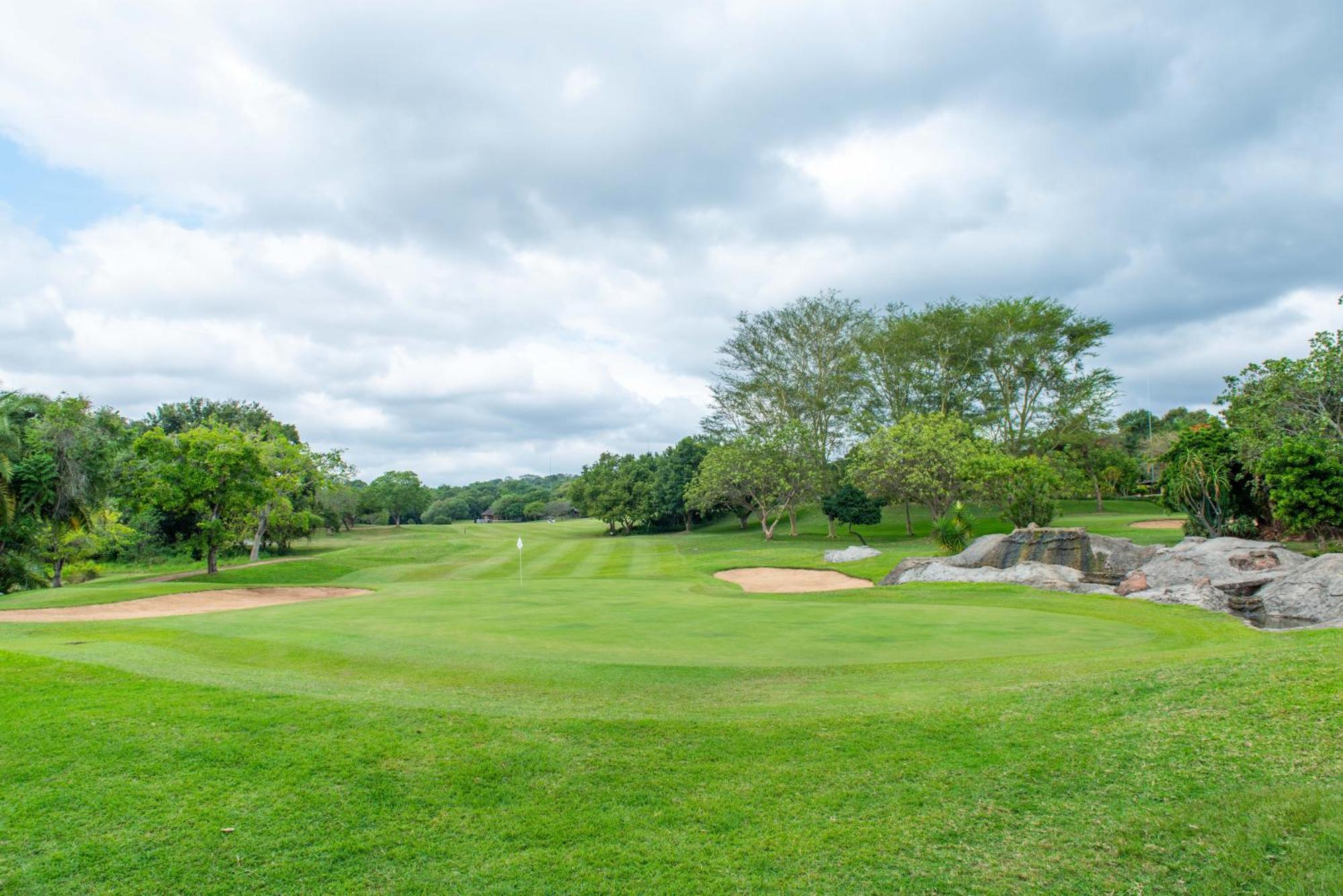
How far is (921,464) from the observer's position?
130 ft

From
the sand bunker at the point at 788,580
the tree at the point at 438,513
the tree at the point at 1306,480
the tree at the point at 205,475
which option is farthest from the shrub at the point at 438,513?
the tree at the point at 1306,480

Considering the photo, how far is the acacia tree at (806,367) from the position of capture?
52406 millimetres

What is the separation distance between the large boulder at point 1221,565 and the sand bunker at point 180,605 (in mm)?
26482

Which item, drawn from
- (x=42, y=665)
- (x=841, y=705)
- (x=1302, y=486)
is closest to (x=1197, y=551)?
(x=1302, y=486)

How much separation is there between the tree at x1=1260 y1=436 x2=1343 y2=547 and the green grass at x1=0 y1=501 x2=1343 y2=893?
1607 centimetres

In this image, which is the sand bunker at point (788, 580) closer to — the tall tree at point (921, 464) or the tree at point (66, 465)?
the tall tree at point (921, 464)

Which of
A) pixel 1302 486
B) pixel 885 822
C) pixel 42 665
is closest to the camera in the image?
pixel 885 822

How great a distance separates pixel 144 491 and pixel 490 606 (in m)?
18.5

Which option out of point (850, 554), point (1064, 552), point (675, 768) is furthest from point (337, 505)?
point (675, 768)

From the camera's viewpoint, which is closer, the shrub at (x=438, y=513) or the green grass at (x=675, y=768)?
the green grass at (x=675, y=768)

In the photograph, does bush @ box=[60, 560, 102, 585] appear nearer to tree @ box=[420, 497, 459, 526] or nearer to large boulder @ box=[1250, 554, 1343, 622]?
large boulder @ box=[1250, 554, 1343, 622]

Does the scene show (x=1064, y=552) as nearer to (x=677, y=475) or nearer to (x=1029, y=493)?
(x=1029, y=493)

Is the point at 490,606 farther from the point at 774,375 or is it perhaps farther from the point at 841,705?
the point at 774,375

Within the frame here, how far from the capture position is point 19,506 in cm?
2588
